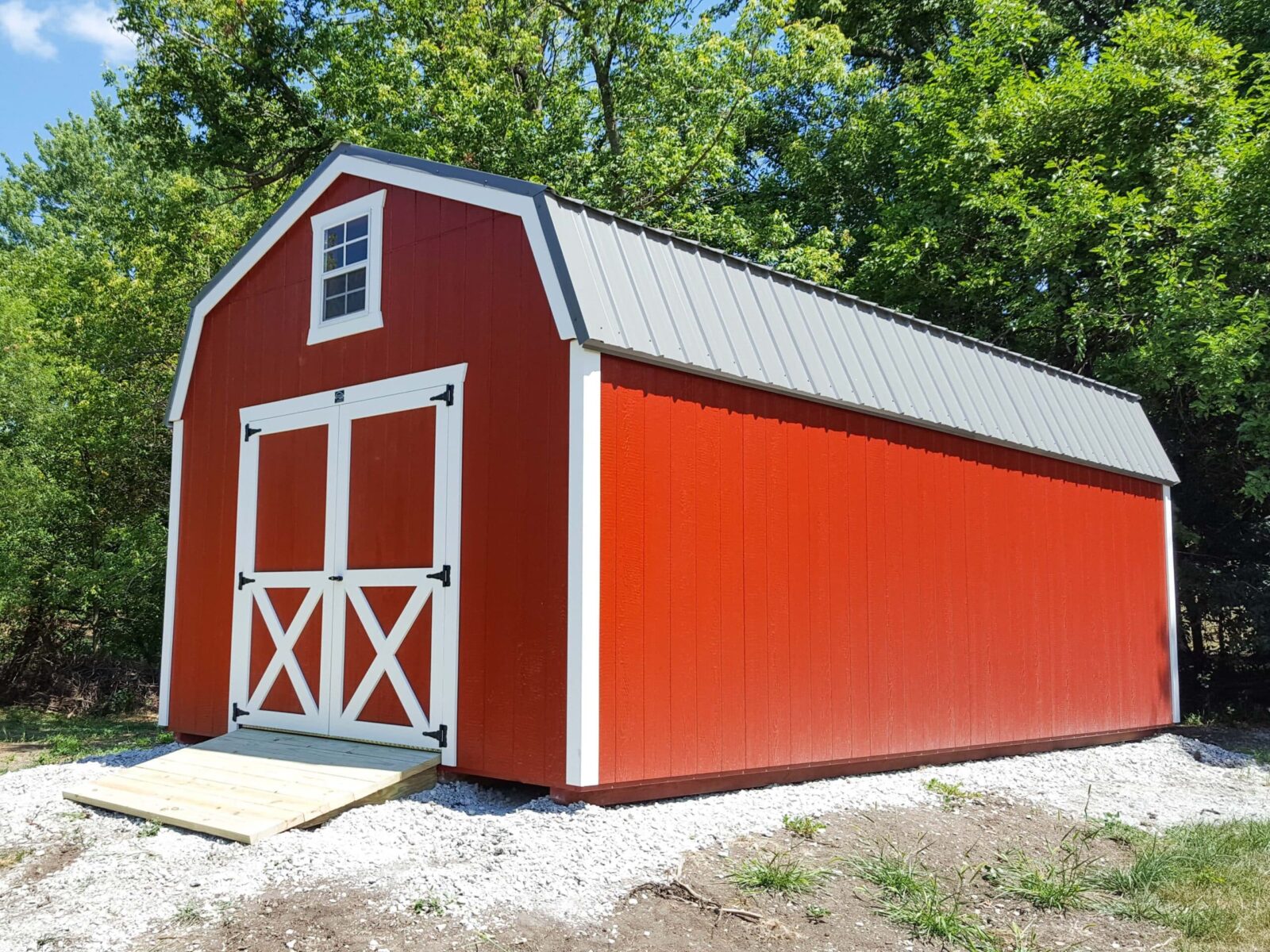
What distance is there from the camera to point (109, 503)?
1465 cm

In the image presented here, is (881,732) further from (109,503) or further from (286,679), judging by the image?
(109,503)

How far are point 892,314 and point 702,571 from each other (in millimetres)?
2990

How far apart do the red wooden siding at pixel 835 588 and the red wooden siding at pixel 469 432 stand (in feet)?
1.22

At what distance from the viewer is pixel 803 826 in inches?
212

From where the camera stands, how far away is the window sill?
695 cm

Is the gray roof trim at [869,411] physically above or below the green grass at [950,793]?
above

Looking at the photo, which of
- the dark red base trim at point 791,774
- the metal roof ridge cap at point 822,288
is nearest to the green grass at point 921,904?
the dark red base trim at point 791,774

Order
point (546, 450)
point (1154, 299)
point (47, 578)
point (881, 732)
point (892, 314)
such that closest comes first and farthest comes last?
point (546, 450) < point (881, 732) < point (892, 314) < point (1154, 299) < point (47, 578)

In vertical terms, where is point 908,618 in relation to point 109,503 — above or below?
below

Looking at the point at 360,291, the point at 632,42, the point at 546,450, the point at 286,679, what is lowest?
the point at 286,679

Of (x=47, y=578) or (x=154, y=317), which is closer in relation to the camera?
(x=47, y=578)

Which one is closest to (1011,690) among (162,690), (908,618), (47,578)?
(908,618)

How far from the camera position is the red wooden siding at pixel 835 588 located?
18.5 ft

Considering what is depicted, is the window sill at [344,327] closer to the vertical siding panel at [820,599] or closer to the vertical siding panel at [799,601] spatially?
the vertical siding panel at [799,601]
